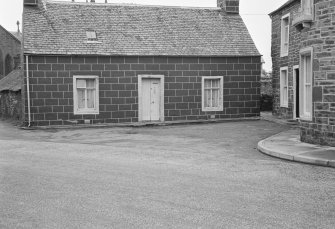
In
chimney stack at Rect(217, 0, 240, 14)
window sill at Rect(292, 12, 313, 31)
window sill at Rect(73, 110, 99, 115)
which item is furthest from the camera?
chimney stack at Rect(217, 0, 240, 14)

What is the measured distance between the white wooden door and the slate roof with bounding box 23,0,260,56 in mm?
1606

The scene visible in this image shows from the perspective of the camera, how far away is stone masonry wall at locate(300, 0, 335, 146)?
13.1 m

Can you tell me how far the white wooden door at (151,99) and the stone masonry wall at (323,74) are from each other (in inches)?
458

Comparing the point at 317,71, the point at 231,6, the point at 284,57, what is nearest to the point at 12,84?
the point at 231,6

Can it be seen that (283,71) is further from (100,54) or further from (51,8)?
(51,8)

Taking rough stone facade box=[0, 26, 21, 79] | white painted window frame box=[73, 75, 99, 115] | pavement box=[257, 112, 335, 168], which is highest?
rough stone facade box=[0, 26, 21, 79]

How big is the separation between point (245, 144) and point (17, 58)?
97.4ft

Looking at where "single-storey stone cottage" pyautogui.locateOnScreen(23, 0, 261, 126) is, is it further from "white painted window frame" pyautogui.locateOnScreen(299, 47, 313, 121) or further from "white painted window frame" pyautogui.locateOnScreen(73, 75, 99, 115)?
"white painted window frame" pyautogui.locateOnScreen(299, 47, 313, 121)

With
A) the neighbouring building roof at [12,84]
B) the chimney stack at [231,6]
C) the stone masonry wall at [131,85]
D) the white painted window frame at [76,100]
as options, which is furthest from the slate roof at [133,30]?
the neighbouring building roof at [12,84]

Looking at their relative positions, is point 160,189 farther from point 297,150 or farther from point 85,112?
point 85,112

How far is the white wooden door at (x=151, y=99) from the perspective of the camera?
80.3 ft

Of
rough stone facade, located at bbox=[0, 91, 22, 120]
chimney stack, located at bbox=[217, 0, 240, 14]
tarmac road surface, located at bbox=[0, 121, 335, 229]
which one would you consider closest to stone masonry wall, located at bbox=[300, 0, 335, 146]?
tarmac road surface, located at bbox=[0, 121, 335, 229]

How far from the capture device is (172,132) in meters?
19.4

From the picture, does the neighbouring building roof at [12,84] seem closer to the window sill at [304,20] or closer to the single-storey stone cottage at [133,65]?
the single-storey stone cottage at [133,65]
